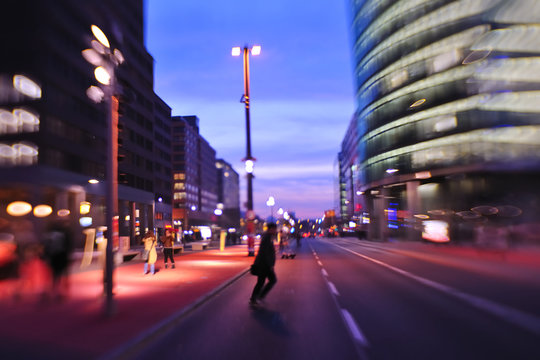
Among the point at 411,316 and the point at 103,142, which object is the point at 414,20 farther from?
the point at 411,316

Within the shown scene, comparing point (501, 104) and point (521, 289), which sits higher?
point (501, 104)

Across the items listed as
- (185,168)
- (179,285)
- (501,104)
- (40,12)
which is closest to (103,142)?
(40,12)

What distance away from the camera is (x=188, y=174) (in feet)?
375

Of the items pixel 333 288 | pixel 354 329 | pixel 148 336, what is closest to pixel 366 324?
pixel 354 329

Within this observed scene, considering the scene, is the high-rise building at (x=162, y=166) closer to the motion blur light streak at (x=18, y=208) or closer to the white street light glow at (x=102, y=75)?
the motion blur light streak at (x=18, y=208)

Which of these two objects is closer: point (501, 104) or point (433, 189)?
point (501, 104)

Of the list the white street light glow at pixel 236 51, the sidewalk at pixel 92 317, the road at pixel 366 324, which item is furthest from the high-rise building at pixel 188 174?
the road at pixel 366 324

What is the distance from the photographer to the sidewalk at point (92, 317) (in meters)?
6.52

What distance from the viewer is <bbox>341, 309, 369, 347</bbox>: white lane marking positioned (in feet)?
22.2

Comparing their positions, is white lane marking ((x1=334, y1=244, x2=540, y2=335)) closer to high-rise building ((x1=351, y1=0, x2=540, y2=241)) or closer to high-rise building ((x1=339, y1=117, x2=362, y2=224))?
high-rise building ((x1=351, y1=0, x2=540, y2=241))

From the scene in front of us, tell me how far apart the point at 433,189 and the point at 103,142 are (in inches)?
1531

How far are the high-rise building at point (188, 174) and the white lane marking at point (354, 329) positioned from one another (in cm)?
9030

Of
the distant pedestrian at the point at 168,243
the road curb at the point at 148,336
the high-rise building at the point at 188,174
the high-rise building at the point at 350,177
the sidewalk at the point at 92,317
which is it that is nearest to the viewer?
the road curb at the point at 148,336

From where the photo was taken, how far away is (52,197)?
126 ft
